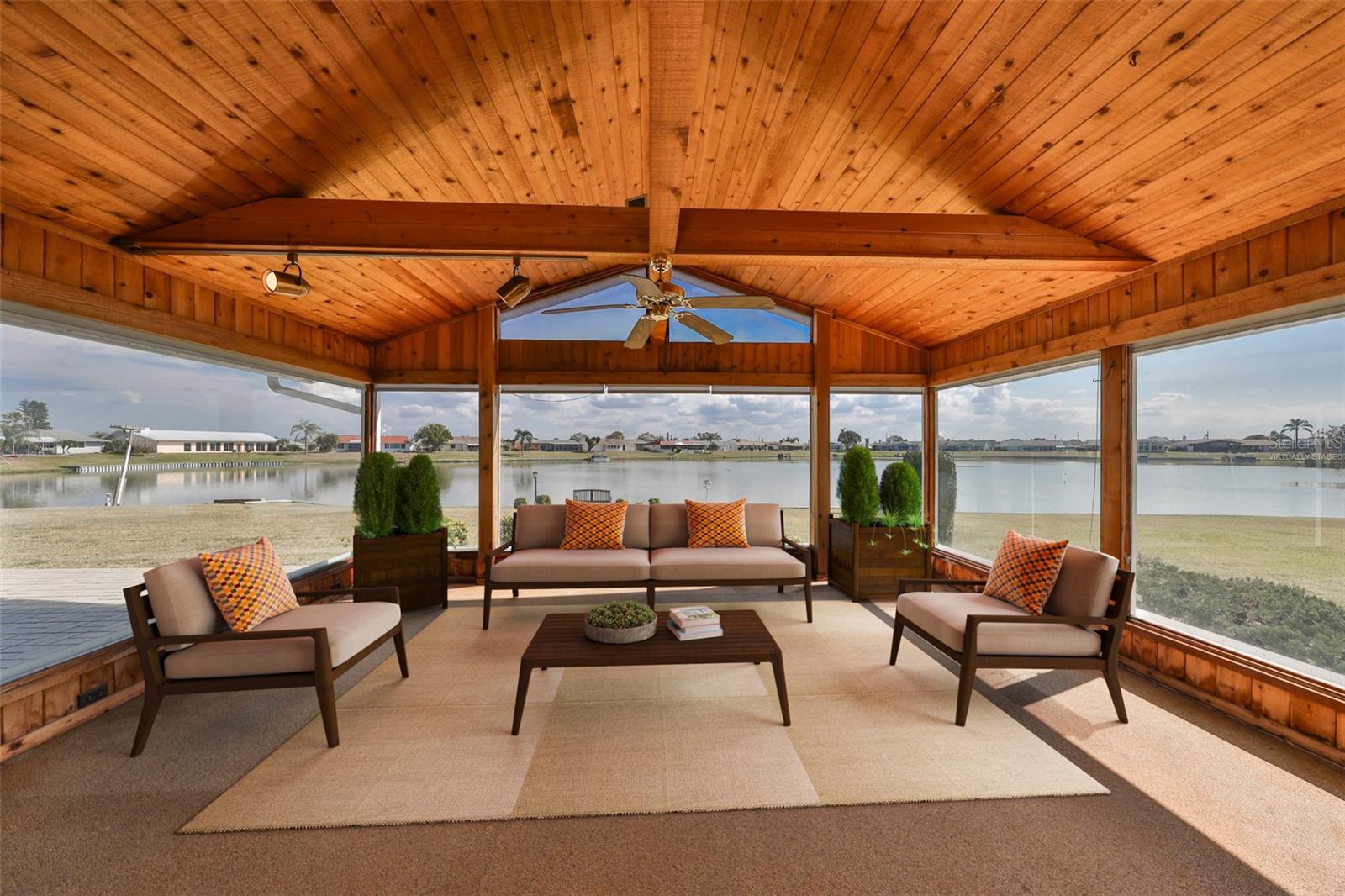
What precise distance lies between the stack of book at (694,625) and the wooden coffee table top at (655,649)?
1.3 inches

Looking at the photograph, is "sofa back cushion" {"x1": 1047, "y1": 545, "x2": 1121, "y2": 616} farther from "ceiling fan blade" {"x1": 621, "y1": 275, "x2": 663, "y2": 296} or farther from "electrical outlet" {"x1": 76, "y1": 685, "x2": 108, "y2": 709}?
"electrical outlet" {"x1": 76, "y1": 685, "x2": 108, "y2": 709}

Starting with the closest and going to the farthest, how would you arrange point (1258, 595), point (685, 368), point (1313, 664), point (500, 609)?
point (1313, 664) < point (1258, 595) < point (500, 609) < point (685, 368)

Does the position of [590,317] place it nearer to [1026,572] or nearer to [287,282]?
[287,282]

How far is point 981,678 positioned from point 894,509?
6.69 feet

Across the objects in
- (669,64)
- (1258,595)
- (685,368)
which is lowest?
(1258,595)

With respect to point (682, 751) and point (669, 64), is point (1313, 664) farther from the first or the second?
point (669, 64)

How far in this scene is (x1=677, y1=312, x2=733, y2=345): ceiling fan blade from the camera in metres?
3.69

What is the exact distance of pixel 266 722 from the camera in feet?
9.30

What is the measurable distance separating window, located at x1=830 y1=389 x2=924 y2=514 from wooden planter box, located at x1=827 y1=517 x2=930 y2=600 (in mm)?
1004

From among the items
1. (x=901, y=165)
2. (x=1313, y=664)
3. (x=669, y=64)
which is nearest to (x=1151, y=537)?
(x=1313, y=664)

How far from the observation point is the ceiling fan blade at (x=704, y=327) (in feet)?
12.1

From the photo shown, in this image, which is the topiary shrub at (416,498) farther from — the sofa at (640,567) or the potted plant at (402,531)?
the sofa at (640,567)

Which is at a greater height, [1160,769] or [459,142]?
[459,142]

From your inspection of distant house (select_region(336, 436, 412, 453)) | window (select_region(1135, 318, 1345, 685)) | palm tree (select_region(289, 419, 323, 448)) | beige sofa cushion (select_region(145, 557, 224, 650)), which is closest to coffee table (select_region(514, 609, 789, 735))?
beige sofa cushion (select_region(145, 557, 224, 650))
